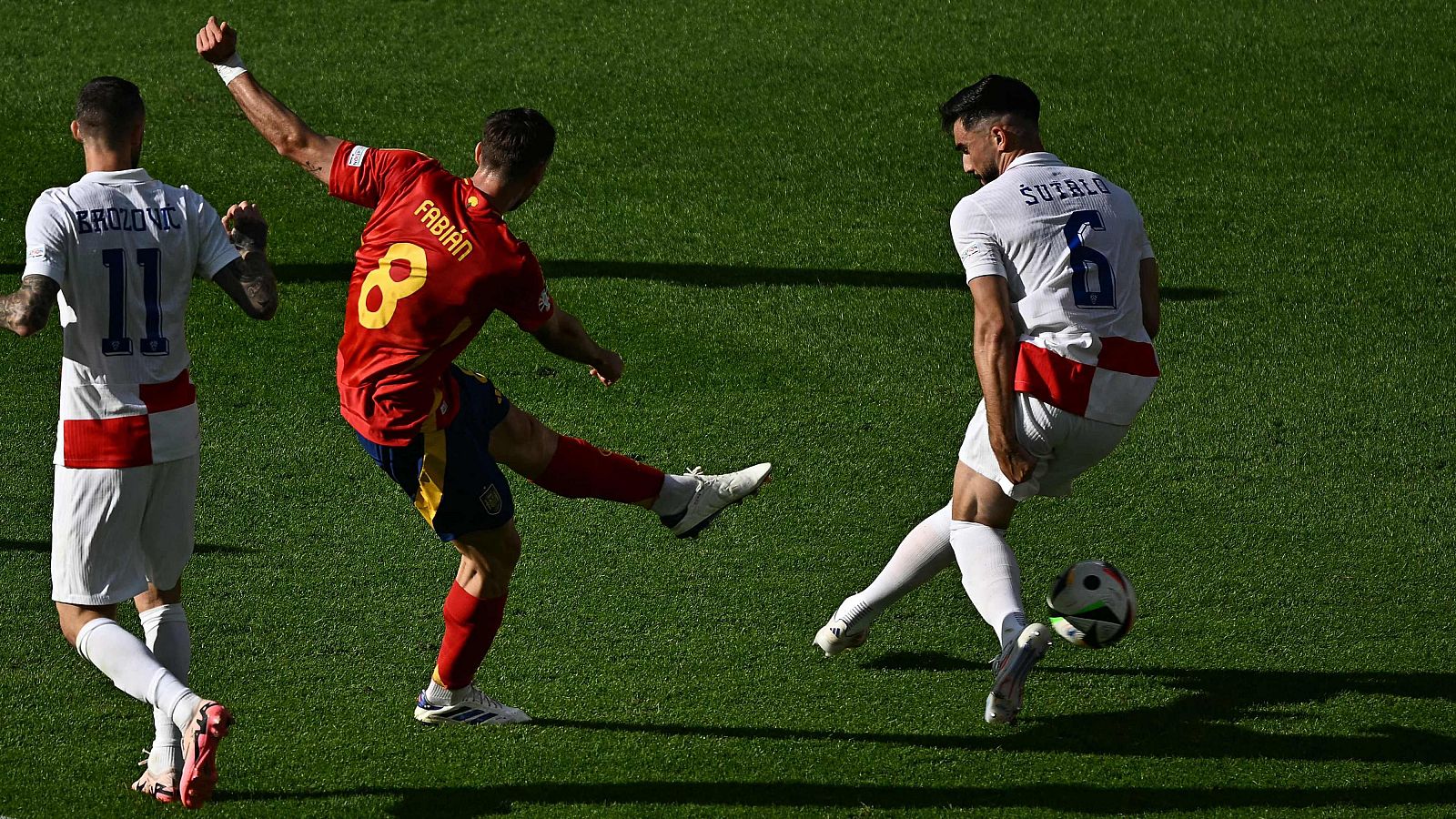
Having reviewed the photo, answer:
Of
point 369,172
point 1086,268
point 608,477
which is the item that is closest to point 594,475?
point 608,477

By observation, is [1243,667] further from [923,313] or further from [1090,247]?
[923,313]

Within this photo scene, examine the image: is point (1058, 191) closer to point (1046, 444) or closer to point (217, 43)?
point (1046, 444)

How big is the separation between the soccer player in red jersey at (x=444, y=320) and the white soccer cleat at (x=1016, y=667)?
1.39 meters

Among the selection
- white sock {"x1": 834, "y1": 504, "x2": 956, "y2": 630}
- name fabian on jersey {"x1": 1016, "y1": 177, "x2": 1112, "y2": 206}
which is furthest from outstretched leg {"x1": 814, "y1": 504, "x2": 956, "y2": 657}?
name fabian on jersey {"x1": 1016, "y1": 177, "x2": 1112, "y2": 206}

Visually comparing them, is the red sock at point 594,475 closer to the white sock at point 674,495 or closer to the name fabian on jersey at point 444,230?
the white sock at point 674,495

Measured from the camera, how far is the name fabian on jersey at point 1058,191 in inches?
165

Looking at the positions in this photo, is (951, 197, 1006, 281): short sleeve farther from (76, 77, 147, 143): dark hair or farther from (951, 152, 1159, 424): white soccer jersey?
(76, 77, 147, 143): dark hair

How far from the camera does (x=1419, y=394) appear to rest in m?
6.95

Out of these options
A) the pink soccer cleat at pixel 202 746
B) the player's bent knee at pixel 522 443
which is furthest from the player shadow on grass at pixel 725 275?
the pink soccer cleat at pixel 202 746

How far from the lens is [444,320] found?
4012mm

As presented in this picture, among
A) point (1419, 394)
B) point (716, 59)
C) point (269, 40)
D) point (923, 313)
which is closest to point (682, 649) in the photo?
point (923, 313)

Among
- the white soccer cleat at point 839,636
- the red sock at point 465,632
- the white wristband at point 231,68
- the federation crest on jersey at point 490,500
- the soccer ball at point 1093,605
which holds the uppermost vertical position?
the white wristband at point 231,68

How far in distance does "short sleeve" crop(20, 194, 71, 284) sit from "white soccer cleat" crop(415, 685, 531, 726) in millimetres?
1601

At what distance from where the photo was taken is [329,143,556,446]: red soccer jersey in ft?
13.1
